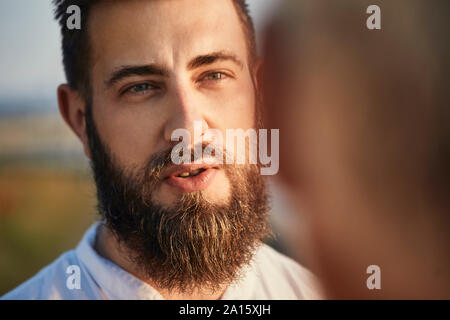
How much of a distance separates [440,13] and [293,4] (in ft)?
1.91

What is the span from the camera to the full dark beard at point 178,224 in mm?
1449

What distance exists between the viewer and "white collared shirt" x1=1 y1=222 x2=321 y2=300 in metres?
1.52

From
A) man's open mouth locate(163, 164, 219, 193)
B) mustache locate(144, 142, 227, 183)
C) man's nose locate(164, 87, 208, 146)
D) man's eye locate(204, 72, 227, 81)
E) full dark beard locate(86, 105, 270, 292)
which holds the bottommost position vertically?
full dark beard locate(86, 105, 270, 292)

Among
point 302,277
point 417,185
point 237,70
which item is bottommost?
point 302,277

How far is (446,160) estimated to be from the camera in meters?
1.68

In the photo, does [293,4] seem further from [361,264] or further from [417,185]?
[361,264]

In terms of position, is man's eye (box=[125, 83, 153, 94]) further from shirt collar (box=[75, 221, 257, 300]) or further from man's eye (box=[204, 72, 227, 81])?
shirt collar (box=[75, 221, 257, 300])

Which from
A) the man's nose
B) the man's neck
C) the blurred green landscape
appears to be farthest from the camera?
the blurred green landscape

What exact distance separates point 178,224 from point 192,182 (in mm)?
151

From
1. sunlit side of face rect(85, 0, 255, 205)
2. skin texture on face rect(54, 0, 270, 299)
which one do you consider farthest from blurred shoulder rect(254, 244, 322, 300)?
sunlit side of face rect(85, 0, 255, 205)

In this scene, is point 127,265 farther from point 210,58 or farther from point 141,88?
point 210,58

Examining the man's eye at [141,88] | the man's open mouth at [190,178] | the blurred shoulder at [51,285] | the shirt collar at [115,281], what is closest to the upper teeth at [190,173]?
the man's open mouth at [190,178]

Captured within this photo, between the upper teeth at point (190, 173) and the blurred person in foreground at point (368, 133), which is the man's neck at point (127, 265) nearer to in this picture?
the upper teeth at point (190, 173)
